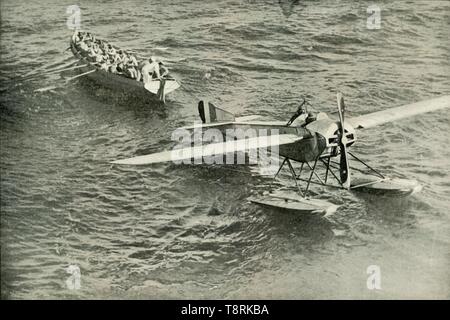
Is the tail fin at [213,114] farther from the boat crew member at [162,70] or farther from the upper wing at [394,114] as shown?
the boat crew member at [162,70]

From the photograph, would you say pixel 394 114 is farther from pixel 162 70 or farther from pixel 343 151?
pixel 162 70

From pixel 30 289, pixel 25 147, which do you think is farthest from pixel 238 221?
pixel 25 147

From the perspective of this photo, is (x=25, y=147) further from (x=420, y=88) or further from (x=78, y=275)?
(x=420, y=88)

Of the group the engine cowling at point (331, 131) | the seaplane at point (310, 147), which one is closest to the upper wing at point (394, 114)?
the seaplane at point (310, 147)

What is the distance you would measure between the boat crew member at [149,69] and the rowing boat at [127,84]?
0.61 feet

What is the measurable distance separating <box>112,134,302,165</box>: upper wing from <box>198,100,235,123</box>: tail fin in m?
3.02

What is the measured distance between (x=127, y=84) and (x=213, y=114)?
469cm

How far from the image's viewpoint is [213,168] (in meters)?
14.3

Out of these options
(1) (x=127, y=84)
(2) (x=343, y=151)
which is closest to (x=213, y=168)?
(2) (x=343, y=151)

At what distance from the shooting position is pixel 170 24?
19.0m

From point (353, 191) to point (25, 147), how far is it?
30.0 ft

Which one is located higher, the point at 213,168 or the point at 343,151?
the point at 343,151

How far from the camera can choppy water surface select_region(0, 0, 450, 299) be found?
10609 millimetres

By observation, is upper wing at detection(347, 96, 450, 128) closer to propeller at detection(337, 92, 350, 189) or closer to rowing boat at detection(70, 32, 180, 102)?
propeller at detection(337, 92, 350, 189)
